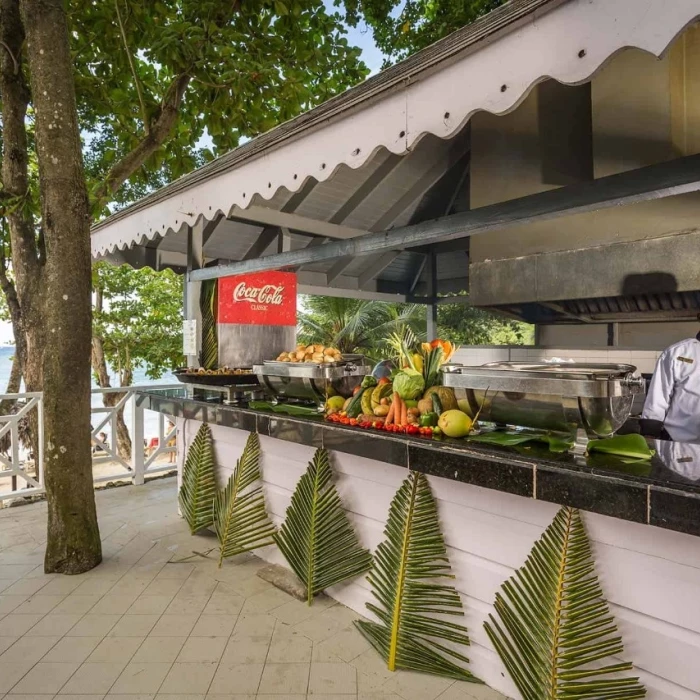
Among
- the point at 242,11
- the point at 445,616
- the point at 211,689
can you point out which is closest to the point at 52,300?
the point at 211,689

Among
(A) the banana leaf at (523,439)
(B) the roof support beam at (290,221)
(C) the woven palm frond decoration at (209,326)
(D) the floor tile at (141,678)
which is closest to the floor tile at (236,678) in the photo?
(D) the floor tile at (141,678)

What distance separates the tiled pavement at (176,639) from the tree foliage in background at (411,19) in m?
6.96

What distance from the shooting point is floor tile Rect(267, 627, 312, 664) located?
7.83ft

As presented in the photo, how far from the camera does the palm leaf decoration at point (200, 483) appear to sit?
384 centimetres

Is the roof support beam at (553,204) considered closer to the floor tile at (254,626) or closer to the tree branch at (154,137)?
the floor tile at (254,626)

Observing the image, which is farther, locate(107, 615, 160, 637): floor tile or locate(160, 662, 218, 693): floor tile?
locate(107, 615, 160, 637): floor tile

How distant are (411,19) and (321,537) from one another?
8280 mm

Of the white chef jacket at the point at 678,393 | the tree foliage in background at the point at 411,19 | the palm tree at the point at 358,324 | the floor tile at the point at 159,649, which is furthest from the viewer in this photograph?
the palm tree at the point at 358,324

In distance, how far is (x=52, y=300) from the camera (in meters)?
3.28

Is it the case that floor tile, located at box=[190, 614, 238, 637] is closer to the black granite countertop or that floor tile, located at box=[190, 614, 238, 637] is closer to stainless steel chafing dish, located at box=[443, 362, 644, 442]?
the black granite countertop

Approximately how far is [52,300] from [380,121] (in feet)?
7.99

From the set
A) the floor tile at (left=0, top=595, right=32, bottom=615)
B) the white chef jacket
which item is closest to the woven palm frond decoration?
the floor tile at (left=0, top=595, right=32, bottom=615)

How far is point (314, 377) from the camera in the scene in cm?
316

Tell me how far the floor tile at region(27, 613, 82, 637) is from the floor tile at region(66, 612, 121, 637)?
0.13ft
